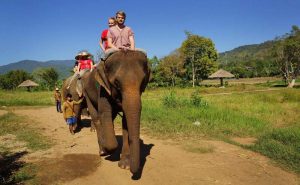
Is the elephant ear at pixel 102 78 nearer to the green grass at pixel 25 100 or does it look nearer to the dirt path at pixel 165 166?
the dirt path at pixel 165 166

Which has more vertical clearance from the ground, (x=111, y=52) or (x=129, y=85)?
(x=111, y=52)

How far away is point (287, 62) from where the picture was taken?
4650 centimetres

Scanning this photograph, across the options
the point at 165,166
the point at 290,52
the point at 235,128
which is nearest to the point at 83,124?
the point at 235,128

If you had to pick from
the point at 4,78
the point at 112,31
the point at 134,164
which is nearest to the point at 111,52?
the point at 112,31

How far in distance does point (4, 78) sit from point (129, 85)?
74.0m

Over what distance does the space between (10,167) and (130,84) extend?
3.27 m

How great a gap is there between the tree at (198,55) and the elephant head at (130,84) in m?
A: 50.0

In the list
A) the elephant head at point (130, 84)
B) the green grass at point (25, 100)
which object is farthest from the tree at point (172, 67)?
the elephant head at point (130, 84)

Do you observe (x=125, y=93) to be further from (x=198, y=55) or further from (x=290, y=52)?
(x=198, y=55)

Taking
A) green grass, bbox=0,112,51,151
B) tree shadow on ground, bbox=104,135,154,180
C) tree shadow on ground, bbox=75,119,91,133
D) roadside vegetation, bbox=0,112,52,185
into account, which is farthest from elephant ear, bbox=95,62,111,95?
tree shadow on ground, bbox=75,119,91,133

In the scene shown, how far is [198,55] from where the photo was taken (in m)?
57.2

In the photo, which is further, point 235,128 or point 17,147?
point 235,128

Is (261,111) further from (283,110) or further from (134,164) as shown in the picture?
(134,164)

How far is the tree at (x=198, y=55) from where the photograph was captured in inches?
2222
